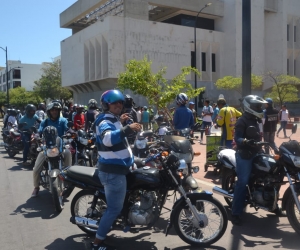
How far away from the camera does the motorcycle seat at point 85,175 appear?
15.5ft

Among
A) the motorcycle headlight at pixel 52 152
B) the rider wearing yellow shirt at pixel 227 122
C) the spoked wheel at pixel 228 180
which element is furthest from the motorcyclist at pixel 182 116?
the motorcycle headlight at pixel 52 152

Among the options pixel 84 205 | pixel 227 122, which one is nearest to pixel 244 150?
pixel 84 205

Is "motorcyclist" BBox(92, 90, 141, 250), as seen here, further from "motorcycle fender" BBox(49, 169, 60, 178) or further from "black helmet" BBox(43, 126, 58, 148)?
"black helmet" BBox(43, 126, 58, 148)

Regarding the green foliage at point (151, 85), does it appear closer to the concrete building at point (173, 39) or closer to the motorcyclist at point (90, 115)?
the motorcyclist at point (90, 115)

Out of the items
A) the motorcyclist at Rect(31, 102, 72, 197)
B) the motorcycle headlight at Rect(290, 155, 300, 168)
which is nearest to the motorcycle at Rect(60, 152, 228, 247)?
the motorcycle headlight at Rect(290, 155, 300, 168)

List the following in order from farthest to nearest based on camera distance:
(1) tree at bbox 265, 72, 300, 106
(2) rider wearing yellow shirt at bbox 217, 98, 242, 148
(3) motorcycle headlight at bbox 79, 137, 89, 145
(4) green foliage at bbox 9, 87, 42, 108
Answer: (4) green foliage at bbox 9, 87, 42, 108, (1) tree at bbox 265, 72, 300, 106, (3) motorcycle headlight at bbox 79, 137, 89, 145, (2) rider wearing yellow shirt at bbox 217, 98, 242, 148

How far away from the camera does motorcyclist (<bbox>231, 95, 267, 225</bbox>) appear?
536 cm

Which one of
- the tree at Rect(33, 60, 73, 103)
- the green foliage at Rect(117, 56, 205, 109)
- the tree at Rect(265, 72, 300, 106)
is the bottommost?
the green foliage at Rect(117, 56, 205, 109)

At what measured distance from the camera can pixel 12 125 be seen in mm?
14531

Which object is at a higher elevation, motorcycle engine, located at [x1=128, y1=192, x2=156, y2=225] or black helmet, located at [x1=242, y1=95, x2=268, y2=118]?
black helmet, located at [x1=242, y1=95, x2=268, y2=118]

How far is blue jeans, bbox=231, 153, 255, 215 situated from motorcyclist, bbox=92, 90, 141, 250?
1.83 meters

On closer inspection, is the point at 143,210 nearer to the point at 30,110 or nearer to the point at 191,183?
the point at 191,183

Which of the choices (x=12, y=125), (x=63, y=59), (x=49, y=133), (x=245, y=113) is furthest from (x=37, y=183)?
(x=63, y=59)

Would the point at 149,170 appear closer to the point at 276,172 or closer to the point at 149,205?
the point at 149,205
